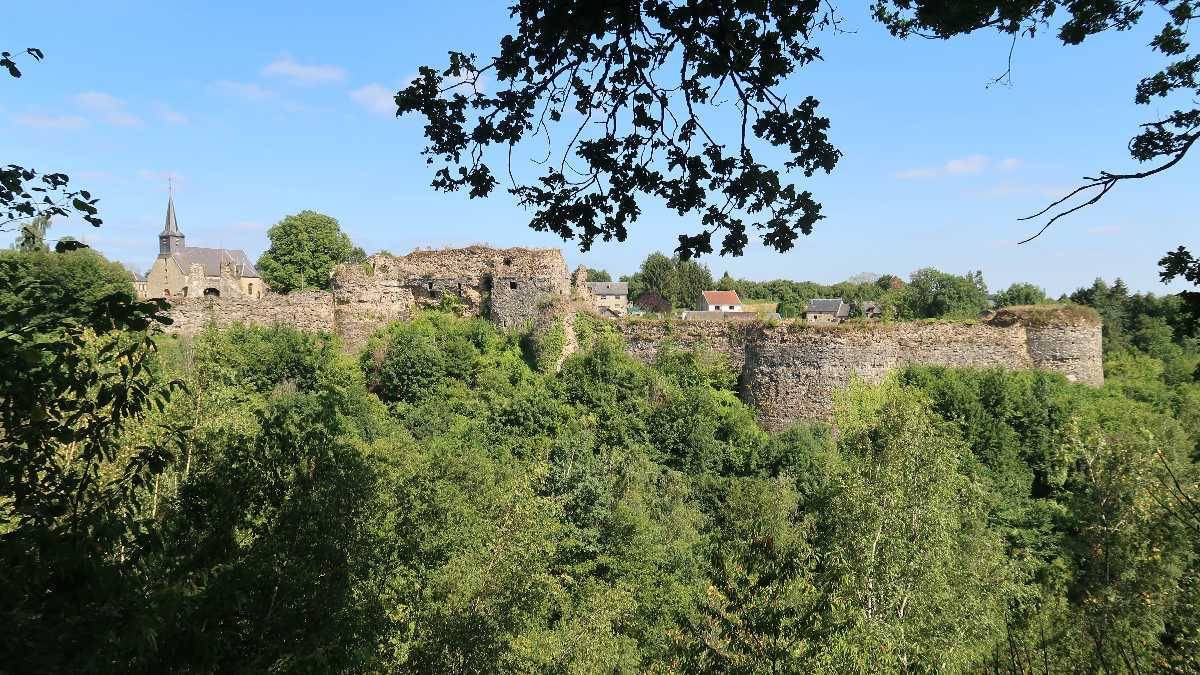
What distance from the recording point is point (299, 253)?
4459cm

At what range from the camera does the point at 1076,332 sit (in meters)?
23.8

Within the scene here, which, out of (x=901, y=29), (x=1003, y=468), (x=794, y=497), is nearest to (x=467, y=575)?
(x=794, y=497)

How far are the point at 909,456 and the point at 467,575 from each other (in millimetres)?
9434

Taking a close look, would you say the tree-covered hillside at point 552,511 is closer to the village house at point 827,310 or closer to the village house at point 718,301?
the village house at point 827,310

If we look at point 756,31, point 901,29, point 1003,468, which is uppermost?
point 901,29

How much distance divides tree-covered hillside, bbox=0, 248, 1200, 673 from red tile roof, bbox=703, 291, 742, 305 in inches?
1855

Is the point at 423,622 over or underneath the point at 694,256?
underneath

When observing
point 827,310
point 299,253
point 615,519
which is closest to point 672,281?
point 827,310

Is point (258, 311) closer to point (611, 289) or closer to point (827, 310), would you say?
point (827, 310)

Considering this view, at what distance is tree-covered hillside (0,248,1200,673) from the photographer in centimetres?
483

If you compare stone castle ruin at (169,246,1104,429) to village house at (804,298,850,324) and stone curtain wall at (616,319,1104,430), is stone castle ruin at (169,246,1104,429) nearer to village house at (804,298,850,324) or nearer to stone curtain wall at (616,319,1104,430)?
stone curtain wall at (616,319,1104,430)

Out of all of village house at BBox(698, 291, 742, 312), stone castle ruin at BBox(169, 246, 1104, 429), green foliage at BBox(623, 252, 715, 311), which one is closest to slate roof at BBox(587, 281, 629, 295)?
green foliage at BBox(623, 252, 715, 311)

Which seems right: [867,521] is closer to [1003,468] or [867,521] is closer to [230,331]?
[1003,468]

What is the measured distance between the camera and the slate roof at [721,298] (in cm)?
7575
